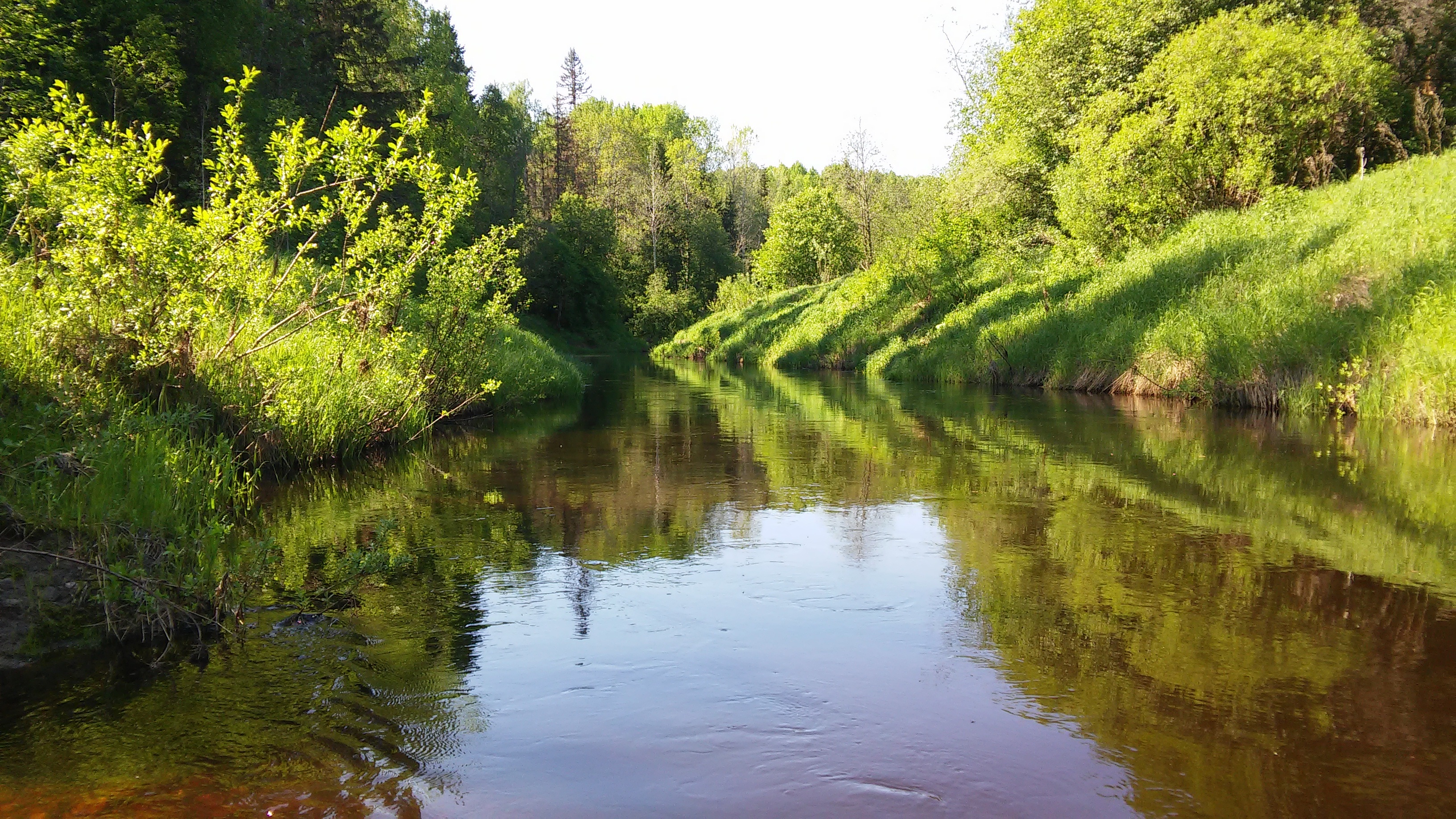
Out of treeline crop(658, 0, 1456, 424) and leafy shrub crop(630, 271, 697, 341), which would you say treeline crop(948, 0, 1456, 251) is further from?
leafy shrub crop(630, 271, 697, 341)

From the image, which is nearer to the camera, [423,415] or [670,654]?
[670,654]

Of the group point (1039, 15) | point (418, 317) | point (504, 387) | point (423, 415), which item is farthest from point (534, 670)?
point (1039, 15)

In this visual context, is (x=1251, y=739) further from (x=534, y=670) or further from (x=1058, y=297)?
(x=1058, y=297)

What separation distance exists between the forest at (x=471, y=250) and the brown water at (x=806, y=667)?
41.4 inches

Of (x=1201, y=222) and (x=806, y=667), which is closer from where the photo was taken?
(x=806, y=667)

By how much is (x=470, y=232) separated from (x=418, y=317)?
27.7 metres

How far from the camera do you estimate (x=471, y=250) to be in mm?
14750

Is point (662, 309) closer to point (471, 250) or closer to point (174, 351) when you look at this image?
point (471, 250)

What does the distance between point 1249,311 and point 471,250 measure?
45.2 ft

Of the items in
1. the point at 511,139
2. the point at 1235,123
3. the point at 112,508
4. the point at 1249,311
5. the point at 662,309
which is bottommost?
the point at 112,508

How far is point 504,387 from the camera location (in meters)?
18.0

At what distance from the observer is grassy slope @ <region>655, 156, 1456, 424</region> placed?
1342 cm

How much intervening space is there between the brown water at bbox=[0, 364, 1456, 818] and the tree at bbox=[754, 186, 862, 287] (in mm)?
47378

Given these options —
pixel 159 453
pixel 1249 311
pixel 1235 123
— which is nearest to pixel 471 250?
pixel 159 453
